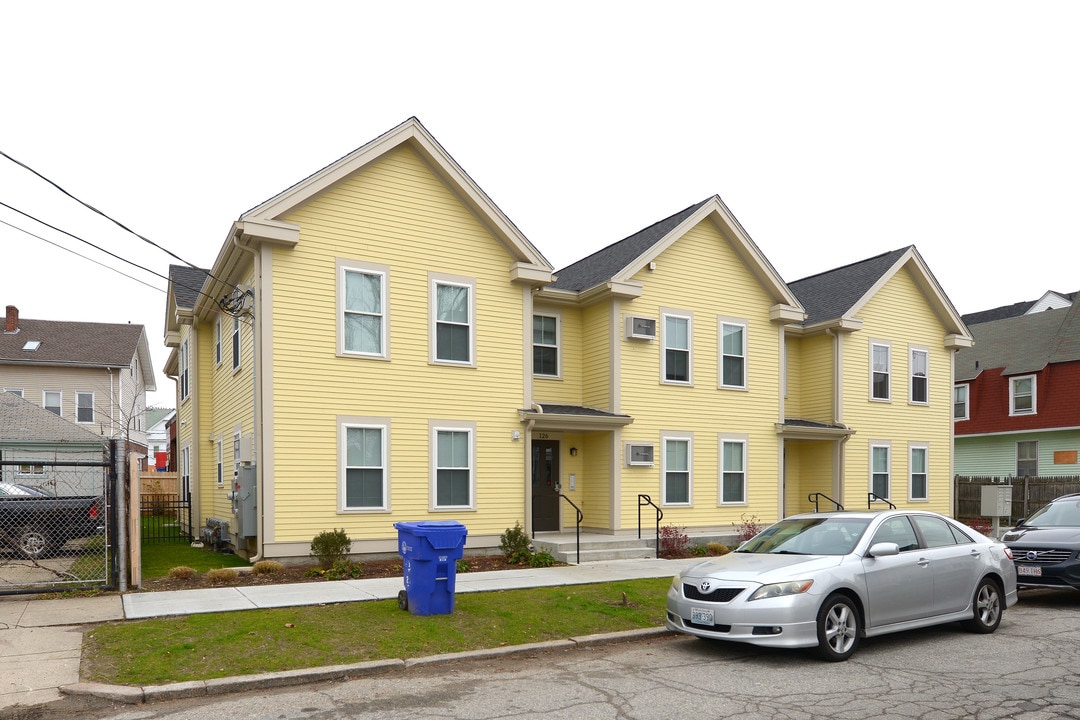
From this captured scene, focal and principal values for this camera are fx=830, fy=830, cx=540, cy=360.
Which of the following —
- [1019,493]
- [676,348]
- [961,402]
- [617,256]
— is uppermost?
[617,256]

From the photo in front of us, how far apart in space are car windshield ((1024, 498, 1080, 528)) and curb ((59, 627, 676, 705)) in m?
8.45

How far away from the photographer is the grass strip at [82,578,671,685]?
7.71 metres

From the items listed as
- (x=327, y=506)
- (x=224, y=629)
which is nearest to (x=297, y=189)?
(x=327, y=506)

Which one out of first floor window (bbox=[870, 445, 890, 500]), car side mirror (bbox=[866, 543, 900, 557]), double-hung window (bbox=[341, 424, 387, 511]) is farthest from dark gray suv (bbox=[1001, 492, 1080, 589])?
double-hung window (bbox=[341, 424, 387, 511])

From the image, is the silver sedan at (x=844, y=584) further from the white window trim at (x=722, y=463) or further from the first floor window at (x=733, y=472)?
the first floor window at (x=733, y=472)

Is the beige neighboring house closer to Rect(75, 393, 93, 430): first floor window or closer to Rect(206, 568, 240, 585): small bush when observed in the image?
Rect(75, 393, 93, 430): first floor window

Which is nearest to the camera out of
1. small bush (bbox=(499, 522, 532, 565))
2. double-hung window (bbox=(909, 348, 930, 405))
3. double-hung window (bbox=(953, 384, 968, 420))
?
small bush (bbox=(499, 522, 532, 565))

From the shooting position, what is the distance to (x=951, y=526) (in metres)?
10.1

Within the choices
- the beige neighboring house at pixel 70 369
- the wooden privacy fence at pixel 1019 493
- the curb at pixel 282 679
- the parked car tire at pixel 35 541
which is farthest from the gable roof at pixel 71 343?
the wooden privacy fence at pixel 1019 493

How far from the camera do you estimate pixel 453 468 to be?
51.3 ft

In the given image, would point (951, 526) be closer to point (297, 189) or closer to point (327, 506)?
point (327, 506)

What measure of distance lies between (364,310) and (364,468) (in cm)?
284

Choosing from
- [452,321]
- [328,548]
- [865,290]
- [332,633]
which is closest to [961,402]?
[865,290]

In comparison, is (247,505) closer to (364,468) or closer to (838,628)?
(364,468)
